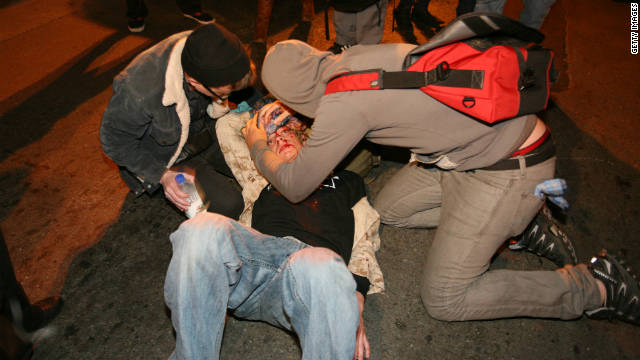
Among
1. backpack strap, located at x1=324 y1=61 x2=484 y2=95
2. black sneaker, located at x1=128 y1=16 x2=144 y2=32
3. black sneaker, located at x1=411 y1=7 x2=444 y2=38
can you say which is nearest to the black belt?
backpack strap, located at x1=324 y1=61 x2=484 y2=95

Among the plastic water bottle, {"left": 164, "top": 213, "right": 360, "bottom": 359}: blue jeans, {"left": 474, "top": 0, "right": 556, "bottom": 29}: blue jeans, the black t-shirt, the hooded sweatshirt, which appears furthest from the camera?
{"left": 474, "top": 0, "right": 556, "bottom": 29}: blue jeans

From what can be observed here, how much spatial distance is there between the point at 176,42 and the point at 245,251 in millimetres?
1140

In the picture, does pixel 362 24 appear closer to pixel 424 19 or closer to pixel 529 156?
pixel 424 19

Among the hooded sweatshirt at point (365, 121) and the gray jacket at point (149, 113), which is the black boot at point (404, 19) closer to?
Result: the hooded sweatshirt at point (365, 121)

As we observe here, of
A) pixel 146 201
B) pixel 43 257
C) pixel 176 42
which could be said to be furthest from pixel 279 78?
pixel 43 257

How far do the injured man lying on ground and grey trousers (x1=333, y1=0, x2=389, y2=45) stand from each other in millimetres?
1324

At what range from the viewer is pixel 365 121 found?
1562mm

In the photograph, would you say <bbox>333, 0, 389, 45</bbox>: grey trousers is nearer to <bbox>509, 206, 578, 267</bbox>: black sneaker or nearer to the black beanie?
the black beanie

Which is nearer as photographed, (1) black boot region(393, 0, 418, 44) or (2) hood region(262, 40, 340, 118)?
(2) hood region(262, 40, 340, 118)

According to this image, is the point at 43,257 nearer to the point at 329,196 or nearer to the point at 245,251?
the point at 245,251

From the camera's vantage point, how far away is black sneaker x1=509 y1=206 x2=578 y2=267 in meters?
2.19

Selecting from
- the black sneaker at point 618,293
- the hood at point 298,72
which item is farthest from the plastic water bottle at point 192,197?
the black sneaker at point 618,293

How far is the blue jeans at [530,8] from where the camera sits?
3.17 metres
